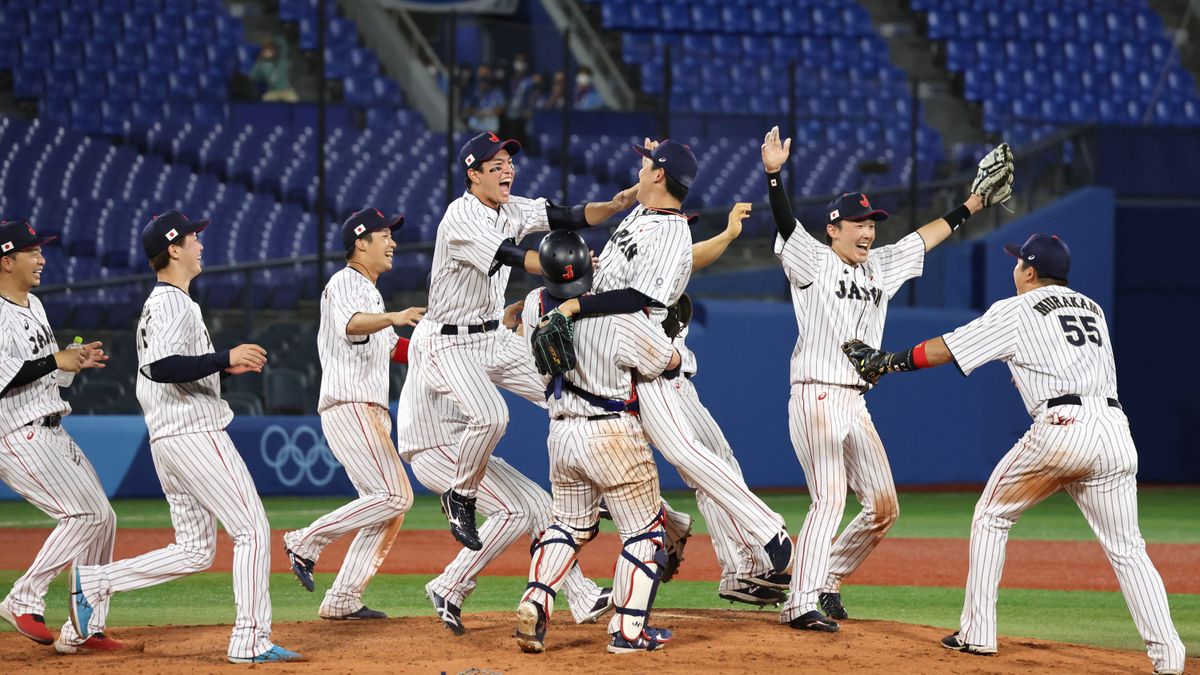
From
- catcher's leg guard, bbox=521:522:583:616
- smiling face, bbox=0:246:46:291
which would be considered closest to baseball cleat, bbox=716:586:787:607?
catcher's leg guard, bbox=521:522:583:616

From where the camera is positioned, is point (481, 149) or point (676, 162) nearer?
point (676, 162)

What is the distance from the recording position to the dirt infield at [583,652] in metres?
6.13

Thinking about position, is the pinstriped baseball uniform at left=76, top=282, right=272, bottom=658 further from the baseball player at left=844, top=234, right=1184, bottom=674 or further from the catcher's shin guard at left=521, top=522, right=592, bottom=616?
the baseball player at left=844, top=234, right=1184, bottom=674

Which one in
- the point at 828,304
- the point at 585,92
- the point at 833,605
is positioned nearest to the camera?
the point at 828,304

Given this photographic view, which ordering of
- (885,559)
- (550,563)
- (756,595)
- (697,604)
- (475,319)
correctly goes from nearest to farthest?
(550,563) → (475,319) → (756,595) → (697,604) → (885,559)

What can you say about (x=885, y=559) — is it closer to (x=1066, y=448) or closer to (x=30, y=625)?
(x=1066, y=448)

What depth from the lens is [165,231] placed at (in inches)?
255

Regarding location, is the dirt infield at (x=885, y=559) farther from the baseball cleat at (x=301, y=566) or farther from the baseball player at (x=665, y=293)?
the baseball player at (x=665, y=293)

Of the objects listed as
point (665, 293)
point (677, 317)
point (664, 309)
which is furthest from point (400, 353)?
point (665, 293)

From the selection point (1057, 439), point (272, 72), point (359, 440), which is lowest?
point (359, 440)

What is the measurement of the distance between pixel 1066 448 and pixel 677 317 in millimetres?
1841

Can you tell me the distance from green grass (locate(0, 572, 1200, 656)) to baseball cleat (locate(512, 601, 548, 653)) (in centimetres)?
125

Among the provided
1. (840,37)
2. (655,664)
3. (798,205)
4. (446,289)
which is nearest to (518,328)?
(446,289)

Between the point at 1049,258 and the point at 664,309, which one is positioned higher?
the point at 1049,258
